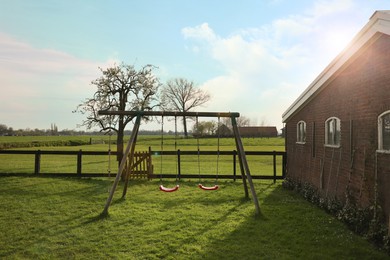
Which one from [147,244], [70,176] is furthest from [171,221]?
[70,176]

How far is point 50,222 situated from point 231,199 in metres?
4.90

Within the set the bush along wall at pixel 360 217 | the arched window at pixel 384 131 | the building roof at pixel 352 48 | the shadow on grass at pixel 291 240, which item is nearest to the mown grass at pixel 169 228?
the shadow on grass at pixel 291 240

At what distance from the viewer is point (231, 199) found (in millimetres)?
9242

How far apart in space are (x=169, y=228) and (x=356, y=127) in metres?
4.82

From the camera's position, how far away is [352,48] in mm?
6934

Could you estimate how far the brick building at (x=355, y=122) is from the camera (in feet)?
19.6

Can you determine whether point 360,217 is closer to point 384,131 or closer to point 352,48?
point 384,131

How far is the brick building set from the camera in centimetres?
598

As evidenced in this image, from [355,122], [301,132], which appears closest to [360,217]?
[355,122]

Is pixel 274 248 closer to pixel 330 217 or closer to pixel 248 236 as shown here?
pixel 248 236

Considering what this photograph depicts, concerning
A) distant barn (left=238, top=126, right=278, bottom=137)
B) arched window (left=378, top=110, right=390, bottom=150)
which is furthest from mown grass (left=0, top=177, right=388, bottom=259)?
distant barn (left=238, top=126, right=278, bottom=137)

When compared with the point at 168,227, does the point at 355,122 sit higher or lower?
higher

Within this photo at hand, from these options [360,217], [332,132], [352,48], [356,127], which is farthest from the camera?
[332,132]

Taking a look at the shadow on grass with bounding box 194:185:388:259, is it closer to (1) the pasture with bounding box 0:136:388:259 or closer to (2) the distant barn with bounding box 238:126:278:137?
(1) the pasture with bounding box 0:136:388:259
